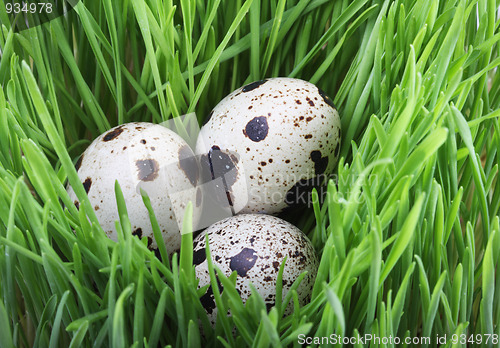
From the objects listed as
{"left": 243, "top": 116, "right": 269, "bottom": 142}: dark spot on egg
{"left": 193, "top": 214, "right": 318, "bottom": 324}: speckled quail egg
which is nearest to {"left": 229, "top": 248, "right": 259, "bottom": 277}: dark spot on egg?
{"left": 193, "top": 214, "right": 318, "bottom": 324}: speckled quail egg

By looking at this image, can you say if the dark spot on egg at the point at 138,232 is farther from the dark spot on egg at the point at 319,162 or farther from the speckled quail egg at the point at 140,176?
the dark spot on egg at the point at 319,162

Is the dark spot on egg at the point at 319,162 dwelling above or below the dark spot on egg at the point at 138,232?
above

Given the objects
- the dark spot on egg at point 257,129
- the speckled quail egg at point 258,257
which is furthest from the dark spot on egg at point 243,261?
the dark spot on egg at point 257,129

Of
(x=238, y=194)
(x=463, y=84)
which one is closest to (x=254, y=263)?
(x=238, y=194)

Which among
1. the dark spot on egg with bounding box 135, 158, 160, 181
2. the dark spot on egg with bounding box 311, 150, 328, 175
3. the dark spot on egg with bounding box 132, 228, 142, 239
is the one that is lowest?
the dark spot on egg with bounding box 132, 228, 142, 239

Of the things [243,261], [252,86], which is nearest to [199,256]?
[243,261]

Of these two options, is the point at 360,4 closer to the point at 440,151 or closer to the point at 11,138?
the point at 440,151

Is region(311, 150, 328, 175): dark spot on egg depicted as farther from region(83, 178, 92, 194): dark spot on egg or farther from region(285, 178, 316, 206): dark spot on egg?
region(83, 178, 92, 194): dark spot on egg
